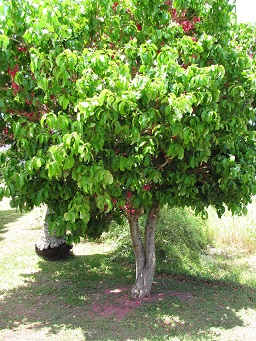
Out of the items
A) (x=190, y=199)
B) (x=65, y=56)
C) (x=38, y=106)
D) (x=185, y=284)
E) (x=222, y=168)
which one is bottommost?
(x=185, y=284)

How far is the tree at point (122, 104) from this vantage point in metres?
3.35

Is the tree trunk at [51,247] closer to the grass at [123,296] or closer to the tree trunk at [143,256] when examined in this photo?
the grass at [123,296]

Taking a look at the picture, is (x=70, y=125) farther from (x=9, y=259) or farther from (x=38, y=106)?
(x=9, y=259)

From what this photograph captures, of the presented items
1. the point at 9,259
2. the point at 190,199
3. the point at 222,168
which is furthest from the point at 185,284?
the point at 9,259

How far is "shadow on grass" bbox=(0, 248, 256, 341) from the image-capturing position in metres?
4.48

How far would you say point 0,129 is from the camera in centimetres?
457

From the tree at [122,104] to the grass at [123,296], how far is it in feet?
3.98

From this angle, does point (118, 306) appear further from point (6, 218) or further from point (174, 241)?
point (6, 218)

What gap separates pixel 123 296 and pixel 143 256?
0.70 m

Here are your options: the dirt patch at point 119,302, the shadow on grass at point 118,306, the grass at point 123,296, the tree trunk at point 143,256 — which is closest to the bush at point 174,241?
the grass at point 123,296

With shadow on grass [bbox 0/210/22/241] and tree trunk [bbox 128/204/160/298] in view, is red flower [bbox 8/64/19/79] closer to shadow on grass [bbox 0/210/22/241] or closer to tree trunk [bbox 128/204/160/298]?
tree trunk [bbox 128/204/160/298]

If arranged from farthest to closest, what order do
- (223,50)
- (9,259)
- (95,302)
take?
(9,259)
(95,302)
(223,50)

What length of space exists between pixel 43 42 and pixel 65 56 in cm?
32

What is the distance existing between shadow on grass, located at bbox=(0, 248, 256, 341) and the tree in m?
1.17
